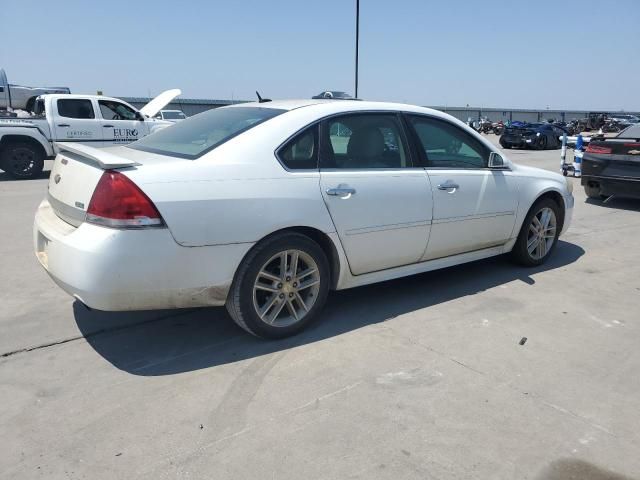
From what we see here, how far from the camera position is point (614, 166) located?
8.34 metres

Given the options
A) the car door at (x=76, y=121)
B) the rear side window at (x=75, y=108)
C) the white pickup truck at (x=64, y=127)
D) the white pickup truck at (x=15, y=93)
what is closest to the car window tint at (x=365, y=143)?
the white pickup truck at (x=64, y=127)

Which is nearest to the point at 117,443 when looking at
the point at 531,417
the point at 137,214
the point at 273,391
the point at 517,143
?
the point at 273,391

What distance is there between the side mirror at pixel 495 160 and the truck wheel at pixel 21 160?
10879 millimetres

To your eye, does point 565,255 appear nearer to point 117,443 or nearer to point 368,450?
point 368,450

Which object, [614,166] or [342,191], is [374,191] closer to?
[342,191]

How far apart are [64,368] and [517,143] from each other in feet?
80.5

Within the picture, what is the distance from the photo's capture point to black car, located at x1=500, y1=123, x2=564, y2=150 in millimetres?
24312

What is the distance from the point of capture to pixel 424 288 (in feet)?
15.3

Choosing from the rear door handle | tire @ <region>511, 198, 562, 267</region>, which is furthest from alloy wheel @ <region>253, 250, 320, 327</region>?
tire @ <region>511, 198, 562, 267</region>

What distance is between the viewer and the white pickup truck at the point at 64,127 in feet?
38.4

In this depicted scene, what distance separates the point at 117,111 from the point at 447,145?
11052mm

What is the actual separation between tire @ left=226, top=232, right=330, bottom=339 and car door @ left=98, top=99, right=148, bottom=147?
10.8 metres

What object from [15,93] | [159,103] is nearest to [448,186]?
[159,103]

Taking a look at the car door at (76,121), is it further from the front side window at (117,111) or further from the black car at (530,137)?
the black car at (530,137)
